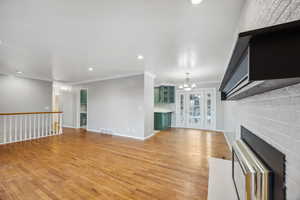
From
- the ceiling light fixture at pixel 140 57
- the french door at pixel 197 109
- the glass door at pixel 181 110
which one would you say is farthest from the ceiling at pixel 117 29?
the glass door at pixel 181 110

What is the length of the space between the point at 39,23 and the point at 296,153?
2.82 m

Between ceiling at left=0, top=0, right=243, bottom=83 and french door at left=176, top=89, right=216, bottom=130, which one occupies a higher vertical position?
ceiling at left=0, top=0, right=243, bottom=83

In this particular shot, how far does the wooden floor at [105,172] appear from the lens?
175 centimetres

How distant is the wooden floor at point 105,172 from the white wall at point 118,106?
1285 millimetres

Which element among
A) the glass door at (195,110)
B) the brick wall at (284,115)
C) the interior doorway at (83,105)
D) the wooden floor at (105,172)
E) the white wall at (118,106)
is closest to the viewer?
the brick wall at (284,115)

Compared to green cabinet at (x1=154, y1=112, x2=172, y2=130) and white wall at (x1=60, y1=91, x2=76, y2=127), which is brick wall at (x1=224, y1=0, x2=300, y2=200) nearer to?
green cabinet at (x1=154, y1=112, x2=172, y2=130)

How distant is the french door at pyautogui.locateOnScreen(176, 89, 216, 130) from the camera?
20.4 ft

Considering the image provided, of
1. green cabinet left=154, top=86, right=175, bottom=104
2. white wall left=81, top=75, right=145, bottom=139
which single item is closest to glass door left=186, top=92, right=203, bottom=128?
green cabinet left=154, top=86, right=175, bottom=104

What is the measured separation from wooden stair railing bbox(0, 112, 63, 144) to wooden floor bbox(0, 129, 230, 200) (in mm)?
820

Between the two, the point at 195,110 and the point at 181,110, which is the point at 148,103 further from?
the point at 195,110

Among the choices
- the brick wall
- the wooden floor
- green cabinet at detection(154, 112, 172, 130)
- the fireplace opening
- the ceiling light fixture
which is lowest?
the wooden floor

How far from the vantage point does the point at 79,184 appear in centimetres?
194

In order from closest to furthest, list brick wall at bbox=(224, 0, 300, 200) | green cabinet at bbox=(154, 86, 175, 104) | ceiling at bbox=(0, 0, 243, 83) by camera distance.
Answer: brick wall at bbox=(224, 0, 300, 200)
ceiling at bbox=(0, 0, 243, 83)
green cabinet at bbox=(154, 86, 175, 104)

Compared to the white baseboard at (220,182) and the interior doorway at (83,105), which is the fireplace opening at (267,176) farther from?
the interior doorway at (83,105)
